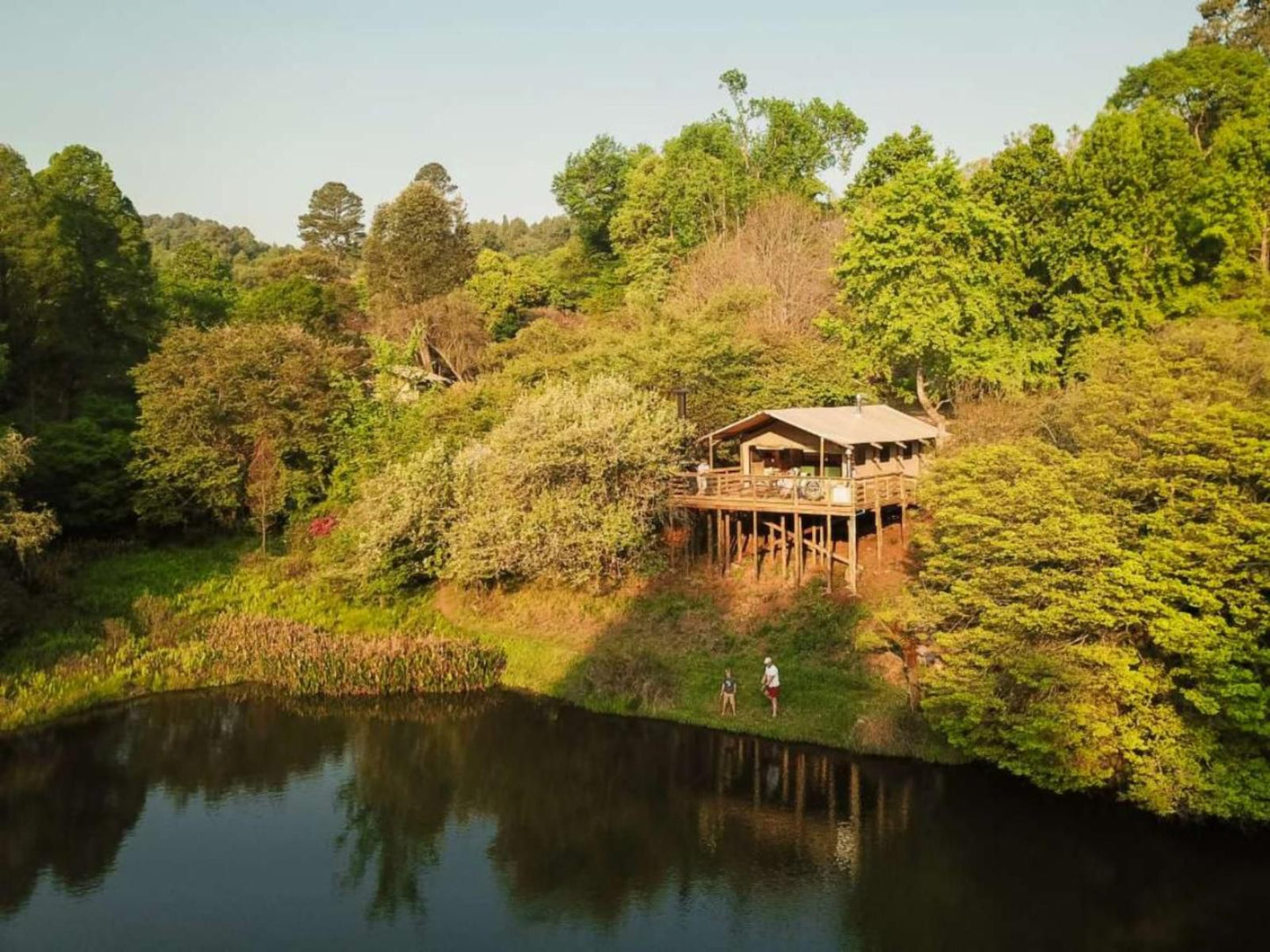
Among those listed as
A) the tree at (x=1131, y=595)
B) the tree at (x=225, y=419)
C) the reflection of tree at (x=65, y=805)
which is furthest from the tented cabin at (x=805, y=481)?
the tree at (x=225, y=419)

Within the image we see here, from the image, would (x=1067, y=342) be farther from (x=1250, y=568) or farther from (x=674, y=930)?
(x=674, y=930)

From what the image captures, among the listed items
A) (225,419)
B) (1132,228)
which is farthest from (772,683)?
(225,419)

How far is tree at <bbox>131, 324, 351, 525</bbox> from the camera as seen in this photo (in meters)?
39.3

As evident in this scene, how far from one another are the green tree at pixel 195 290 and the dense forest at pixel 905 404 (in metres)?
0.44

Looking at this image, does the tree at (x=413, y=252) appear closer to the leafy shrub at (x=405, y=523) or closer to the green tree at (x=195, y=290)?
the green tree at (x=195, y=290)

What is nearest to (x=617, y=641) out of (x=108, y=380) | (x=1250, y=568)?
(x=1250, y=568)

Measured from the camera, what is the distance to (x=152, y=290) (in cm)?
5269

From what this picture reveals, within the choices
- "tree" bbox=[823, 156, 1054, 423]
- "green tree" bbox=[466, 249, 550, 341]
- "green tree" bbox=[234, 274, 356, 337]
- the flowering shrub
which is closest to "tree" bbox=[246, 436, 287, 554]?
the flowering shrub

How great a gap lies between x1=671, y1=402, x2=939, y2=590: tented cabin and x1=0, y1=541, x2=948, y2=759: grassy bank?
2.26 m

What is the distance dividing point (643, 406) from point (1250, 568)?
1858 centimetres

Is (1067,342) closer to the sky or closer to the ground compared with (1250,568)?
closer to the sky

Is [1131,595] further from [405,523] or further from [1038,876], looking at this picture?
[405,523]

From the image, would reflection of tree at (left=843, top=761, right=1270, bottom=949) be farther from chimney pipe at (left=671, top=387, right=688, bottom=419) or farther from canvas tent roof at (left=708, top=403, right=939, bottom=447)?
chimney pipe at (left=671, top=387, right=688, bottom=419)

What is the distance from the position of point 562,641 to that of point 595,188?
5449 cm
